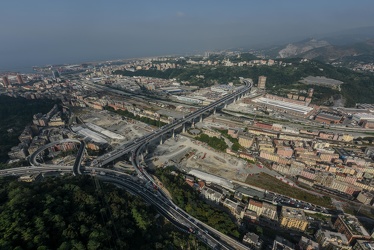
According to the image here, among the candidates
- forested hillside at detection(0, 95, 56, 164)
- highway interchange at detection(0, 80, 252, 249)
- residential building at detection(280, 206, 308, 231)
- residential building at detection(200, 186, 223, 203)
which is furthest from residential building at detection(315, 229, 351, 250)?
forested hillside at detection(0, 95, 56, 164)

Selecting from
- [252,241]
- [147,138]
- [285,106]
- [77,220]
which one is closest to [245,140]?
[147,138]

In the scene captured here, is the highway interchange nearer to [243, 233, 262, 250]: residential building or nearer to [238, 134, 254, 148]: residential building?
[243, 233, 262, 250]: residential building

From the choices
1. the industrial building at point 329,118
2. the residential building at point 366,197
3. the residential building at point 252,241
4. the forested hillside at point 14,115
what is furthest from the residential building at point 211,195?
the industrial building at point 329,118

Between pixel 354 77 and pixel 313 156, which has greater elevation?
pixel 354 77

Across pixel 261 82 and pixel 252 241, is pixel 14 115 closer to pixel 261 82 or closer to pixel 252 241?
pixel 252 241

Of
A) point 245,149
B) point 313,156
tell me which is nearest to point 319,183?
point 313,156

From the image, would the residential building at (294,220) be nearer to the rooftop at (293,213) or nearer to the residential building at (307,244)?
the rooftop at (293,213)

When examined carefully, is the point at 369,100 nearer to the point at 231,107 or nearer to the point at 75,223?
the point at 231,107
